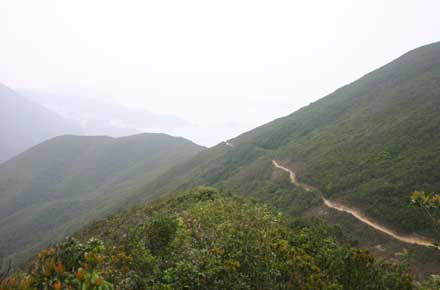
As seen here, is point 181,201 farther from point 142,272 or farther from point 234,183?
point 234,183

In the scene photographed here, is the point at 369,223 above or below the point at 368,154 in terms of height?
below

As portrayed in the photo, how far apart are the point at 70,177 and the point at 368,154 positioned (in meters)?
111

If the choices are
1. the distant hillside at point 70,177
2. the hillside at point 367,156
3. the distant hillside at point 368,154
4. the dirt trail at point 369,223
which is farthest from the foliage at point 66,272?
the distant hillside at point 70,177

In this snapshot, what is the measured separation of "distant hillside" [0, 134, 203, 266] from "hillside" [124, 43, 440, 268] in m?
33.2

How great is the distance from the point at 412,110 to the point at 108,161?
10725 cm

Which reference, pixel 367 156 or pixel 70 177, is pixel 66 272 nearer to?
pixel 367 156

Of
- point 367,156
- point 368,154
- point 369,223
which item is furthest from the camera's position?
point 368,154

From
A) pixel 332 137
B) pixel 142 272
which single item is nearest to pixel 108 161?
pixel 332 137

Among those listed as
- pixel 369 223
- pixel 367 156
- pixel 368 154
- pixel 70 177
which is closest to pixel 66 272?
pixel 369 223

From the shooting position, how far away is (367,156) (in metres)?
26.1

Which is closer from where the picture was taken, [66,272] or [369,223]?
[66,272]

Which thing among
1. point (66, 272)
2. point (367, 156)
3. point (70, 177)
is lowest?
point (367, 156)

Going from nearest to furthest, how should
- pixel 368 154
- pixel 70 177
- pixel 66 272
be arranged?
pixel 66 272, pixel 368 154, pixel 70 177

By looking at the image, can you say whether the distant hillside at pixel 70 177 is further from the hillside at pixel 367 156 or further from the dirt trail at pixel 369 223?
the dirt trail at pixel 369 223
